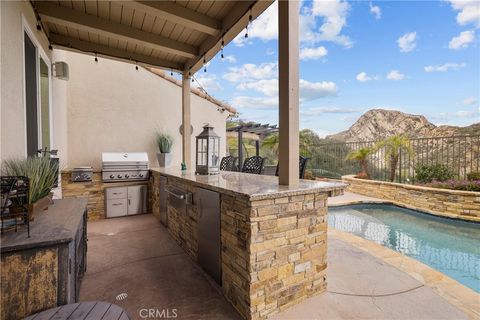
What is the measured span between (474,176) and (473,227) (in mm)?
1554

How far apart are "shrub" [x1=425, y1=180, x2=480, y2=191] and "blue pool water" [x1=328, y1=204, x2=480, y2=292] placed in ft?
2.79

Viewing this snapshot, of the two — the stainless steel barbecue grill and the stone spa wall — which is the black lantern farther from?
the stone spa wall

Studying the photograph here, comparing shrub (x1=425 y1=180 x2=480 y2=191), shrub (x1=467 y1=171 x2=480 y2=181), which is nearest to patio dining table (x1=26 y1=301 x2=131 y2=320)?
shrub (x1=425 y1=180 x2=480 y2=191)

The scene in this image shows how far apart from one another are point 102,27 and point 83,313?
11.3ft

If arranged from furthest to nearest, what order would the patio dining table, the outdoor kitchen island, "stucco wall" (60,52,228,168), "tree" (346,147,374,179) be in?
1. "tree" (346,147,374,179)
2. "stucco wall" (60,52,228,168)
3. the outdoor kitchen island
4. the patio dining table

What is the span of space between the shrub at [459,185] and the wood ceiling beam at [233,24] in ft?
19.2

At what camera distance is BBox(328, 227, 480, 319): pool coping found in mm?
1894

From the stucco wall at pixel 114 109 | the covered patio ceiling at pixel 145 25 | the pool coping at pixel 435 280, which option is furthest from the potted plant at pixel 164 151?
the pool coping at pixel 435 280

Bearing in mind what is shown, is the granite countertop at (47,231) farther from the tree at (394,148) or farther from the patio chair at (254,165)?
the tree at (394,148)

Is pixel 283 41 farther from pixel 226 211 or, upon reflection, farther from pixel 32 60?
pixel 32 60

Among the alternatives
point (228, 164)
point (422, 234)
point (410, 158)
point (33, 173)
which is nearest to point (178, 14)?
point (33, 173)

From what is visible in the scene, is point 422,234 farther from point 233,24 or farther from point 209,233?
point 233,24

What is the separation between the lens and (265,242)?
1724 mm

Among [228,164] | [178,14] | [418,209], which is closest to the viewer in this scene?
[178,14]
